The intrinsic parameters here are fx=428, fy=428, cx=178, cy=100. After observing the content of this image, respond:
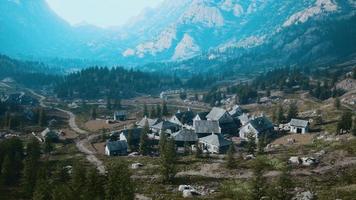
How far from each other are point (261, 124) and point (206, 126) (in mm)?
17191

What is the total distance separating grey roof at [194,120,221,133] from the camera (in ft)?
437

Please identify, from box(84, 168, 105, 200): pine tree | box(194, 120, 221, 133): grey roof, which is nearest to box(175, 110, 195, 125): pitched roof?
box(194, 120, 221, 133): grey roof

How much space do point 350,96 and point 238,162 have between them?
355 ft

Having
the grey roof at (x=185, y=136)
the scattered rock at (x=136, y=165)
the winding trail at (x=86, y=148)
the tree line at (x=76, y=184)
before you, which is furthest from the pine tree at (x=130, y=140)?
the tree line at (x=76, y=184)

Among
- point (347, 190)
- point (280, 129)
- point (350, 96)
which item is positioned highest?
Result: point (350, 96)

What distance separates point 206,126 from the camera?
135000mm

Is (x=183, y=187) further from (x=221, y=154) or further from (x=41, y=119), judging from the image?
(x=41, y=119)

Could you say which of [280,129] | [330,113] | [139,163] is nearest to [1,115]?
[139,163]

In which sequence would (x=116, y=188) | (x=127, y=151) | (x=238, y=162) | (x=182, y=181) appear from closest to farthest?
(x=116, y=188) < (x=182, y=181) < (x=238, y=162) < (x=127, y=151)

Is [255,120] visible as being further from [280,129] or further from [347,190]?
[347,190]

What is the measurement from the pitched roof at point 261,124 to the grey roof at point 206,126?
1144 cm

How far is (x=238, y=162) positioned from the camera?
326 feet

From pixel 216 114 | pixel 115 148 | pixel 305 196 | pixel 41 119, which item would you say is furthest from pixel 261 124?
pixel 41 119

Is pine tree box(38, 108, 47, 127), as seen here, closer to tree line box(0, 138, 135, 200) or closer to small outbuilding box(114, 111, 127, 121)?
small outbuilding box(114, 111, 127, 121)
